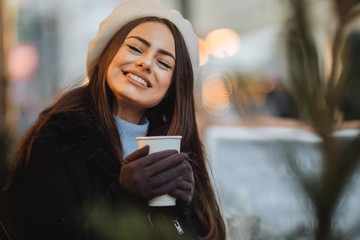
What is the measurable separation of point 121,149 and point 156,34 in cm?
29

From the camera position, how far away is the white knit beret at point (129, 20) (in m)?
0.93

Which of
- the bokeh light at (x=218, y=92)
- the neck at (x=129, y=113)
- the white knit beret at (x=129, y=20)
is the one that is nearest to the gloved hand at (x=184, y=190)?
the bokeh light at (x=218, y=92)

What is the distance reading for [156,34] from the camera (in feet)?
2.95

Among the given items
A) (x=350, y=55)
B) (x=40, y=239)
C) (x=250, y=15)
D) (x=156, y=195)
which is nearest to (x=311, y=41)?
(x=350, y=55)

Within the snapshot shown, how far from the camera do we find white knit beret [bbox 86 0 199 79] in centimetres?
93

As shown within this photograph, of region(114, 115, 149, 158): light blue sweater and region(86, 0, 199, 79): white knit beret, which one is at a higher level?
region(86, 0, 199, 79): white knit beret

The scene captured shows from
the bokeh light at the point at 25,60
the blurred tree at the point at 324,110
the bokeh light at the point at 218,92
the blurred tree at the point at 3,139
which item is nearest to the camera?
the blurred tree at the point at 324,110

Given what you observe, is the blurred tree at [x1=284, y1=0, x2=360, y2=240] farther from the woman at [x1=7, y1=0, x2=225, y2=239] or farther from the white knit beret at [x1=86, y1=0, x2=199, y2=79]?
the white knit beret at [x1=86, y1=0, x2=199, y2=79]

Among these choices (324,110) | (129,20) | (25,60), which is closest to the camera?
(324,110)

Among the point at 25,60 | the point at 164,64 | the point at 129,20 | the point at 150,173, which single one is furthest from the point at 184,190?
the point at 25,60

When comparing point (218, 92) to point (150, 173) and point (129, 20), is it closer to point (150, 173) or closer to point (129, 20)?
point (150, 173)

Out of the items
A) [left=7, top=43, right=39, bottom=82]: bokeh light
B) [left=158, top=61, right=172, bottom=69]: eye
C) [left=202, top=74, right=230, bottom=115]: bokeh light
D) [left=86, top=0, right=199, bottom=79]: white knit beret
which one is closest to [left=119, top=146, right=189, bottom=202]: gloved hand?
[left=202, top=74, right=230, bottom=115]: bokeh light

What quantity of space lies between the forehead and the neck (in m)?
0.17

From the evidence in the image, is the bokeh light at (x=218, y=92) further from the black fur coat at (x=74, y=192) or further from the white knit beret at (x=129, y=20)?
the black fur coat at (x=74, y=192)
